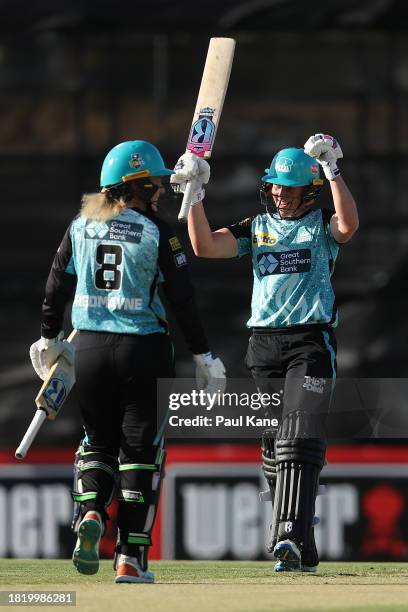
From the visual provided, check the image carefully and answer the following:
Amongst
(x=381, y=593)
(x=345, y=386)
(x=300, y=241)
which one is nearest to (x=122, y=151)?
(x=300, y=241)

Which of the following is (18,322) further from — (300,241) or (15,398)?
(300,241)

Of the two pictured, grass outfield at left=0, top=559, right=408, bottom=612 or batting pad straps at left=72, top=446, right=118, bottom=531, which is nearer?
grass outfield at left=0, top=559, right=408, bottom=612

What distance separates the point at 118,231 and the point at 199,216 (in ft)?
2.17

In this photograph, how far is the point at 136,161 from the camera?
269 inches

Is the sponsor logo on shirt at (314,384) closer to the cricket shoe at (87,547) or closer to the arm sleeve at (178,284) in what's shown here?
the arm sleeve at (178,284)

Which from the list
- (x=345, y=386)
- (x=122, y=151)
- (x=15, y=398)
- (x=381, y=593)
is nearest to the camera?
(x=381, y=593)

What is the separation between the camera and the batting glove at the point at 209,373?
6773 millimetres

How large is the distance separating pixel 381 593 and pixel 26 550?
471 cm

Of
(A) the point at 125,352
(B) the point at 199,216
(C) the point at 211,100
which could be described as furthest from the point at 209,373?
(C) the point at 211,100

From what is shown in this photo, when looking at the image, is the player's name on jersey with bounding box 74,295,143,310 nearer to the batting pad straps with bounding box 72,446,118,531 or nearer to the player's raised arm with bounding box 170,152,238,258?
the batting pad straps with bounding box 72,446,118,531

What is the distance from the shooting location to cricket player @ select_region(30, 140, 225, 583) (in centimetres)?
663

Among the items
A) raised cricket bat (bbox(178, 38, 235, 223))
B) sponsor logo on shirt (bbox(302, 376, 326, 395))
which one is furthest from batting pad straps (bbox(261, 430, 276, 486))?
raised cricket bat (bbox(178, 38, 235, 223))

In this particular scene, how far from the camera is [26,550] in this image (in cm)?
1069

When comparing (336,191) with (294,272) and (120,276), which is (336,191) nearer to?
(294,272)
